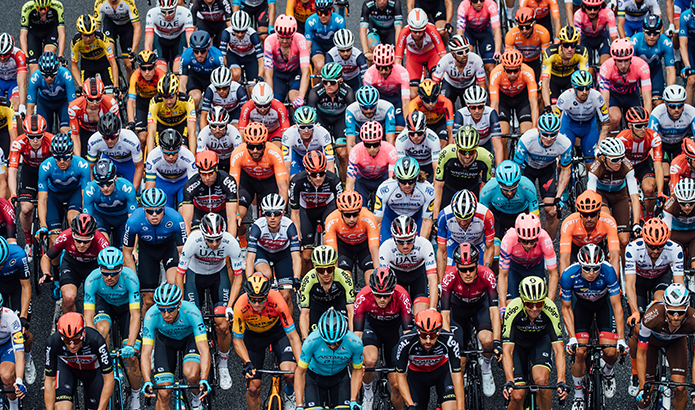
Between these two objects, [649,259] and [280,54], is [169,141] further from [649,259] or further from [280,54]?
[649,259]

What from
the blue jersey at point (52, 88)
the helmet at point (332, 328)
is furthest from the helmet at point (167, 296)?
the blue jersey at point (52, 88)

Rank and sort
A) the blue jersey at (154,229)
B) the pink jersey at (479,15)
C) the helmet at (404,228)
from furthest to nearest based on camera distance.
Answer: the pink jersey at (479,15), the blue jersey at (154,229), the helmet at (404,228)

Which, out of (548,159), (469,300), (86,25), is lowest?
(469,300)

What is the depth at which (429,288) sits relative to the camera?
50.1 feet

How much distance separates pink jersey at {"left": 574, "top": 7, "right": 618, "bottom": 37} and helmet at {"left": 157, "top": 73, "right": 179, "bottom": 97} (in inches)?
305

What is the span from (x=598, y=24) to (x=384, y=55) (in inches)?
185

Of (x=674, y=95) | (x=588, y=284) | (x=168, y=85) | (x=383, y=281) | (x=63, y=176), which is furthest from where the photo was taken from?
(x=168, y=85)

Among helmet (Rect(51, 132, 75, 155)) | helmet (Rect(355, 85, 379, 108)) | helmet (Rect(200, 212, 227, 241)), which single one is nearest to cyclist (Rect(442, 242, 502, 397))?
helmet (Rect(200, 212, 227, 241))

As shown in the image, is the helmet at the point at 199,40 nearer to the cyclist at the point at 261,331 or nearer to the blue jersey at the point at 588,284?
the cyclist at the point at 261,331

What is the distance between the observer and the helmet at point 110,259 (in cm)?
1497

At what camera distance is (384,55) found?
19.0 meters

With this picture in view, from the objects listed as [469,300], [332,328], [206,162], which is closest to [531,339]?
[469,300]

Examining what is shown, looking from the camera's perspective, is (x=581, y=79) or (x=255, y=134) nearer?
(x=255, y=134)

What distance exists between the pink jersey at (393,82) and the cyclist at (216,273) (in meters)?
4.86
